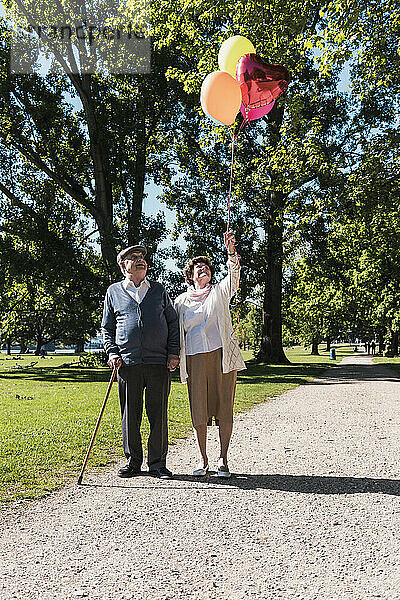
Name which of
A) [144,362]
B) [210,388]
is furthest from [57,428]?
[210,388]

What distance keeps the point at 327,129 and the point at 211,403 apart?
63.0ft

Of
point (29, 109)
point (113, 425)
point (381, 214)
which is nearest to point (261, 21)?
point (381, 214)

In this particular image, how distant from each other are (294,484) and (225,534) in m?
1.58

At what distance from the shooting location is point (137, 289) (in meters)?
6.44

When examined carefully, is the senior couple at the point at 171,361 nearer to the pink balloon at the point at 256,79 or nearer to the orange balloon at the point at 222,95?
the orange balloon at the point at 222,95

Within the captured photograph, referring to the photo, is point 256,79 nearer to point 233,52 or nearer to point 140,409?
point 233,52

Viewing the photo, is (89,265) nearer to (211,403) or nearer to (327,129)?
(327,129)

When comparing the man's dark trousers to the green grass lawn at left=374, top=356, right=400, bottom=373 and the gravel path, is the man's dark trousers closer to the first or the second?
the gravel path

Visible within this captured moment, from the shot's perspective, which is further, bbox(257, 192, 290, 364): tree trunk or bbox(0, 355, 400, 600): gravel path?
bbox(257, 192, 290, 364): tree trunk

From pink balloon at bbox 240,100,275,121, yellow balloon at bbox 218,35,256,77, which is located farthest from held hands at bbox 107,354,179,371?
yellow balloon at bbox 218,35,256,77

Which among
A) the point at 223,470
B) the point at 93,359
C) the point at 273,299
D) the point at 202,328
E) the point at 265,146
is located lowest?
the point at 223,470

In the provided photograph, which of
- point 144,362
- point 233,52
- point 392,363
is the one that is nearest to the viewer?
point 144,362

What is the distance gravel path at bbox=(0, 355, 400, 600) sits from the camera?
3.39 m

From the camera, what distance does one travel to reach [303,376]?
20.7 meters
